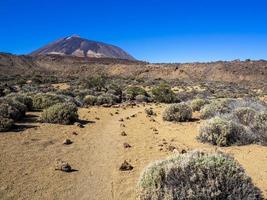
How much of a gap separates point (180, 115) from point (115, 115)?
3585mm

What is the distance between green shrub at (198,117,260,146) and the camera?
9.73 m

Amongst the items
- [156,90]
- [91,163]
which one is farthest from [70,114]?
[156,90]

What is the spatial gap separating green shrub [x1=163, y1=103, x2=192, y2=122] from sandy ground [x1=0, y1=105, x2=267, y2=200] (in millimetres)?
601

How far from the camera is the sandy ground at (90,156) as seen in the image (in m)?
6.24

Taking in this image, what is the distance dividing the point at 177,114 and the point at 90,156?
252 inches

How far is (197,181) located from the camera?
5.06 meters

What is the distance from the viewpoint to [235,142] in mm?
9727

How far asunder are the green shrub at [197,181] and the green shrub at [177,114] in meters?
8.82

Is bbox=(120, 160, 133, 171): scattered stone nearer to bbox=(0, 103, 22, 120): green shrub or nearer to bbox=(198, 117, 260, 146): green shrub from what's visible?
bbox=(198, 117, 260, 146): green shrub

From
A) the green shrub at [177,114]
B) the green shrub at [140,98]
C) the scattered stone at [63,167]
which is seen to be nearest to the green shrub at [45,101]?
the green shrub at [177,114]

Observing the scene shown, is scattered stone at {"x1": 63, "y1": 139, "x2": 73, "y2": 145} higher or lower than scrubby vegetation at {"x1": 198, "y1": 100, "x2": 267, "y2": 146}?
lower

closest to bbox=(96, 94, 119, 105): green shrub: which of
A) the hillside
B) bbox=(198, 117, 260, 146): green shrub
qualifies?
bbox=(198, 117, 260, 146): green shrub

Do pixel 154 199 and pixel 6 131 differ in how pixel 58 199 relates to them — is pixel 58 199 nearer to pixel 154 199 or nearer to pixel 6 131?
pixel 154 199

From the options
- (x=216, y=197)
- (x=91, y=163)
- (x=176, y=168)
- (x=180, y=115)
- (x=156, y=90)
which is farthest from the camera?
(x=156, y=90)
